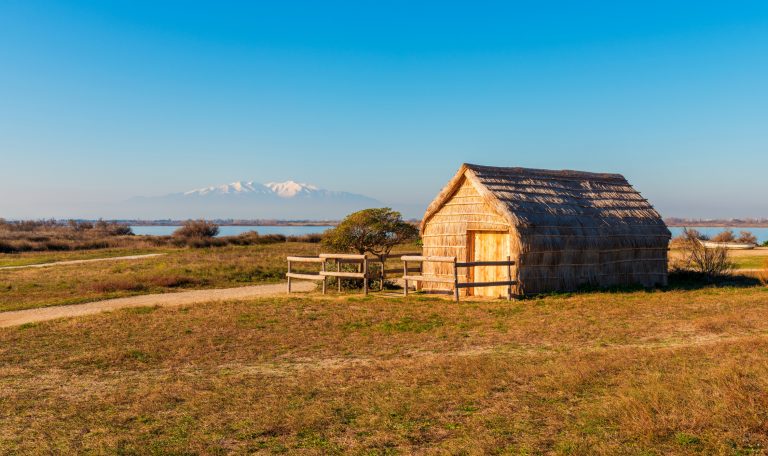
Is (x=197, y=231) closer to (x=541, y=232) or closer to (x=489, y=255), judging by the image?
(x=489, y=255)

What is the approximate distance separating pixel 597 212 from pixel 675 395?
1519cm

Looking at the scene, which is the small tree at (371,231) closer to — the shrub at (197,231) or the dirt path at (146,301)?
the dirt path at (146,301)

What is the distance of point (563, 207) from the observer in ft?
70.2

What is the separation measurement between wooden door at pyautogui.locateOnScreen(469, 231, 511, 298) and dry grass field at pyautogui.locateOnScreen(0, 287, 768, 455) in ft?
12.6

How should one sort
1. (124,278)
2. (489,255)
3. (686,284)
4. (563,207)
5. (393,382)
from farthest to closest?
(124,278), (686,284), (563,207), (489,255), (393,382)

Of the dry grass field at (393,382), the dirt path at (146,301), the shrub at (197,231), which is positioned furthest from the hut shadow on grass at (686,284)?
the shrub at (197,231)

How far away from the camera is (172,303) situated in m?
19.4

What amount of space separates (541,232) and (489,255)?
2077 millimetres

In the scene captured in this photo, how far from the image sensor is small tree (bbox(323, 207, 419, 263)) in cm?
2377

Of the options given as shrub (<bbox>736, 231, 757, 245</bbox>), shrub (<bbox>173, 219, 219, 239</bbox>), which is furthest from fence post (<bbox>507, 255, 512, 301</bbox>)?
shrub (<bbox>173, 219, 219, 239</bbox>)

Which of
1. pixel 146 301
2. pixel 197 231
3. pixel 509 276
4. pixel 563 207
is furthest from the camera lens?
pixel 197 231

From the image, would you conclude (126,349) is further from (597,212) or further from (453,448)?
(597,212)

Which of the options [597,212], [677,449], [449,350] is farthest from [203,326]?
[597,212]

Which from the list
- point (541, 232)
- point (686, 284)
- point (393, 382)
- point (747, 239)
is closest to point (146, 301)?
point (541, 232)
